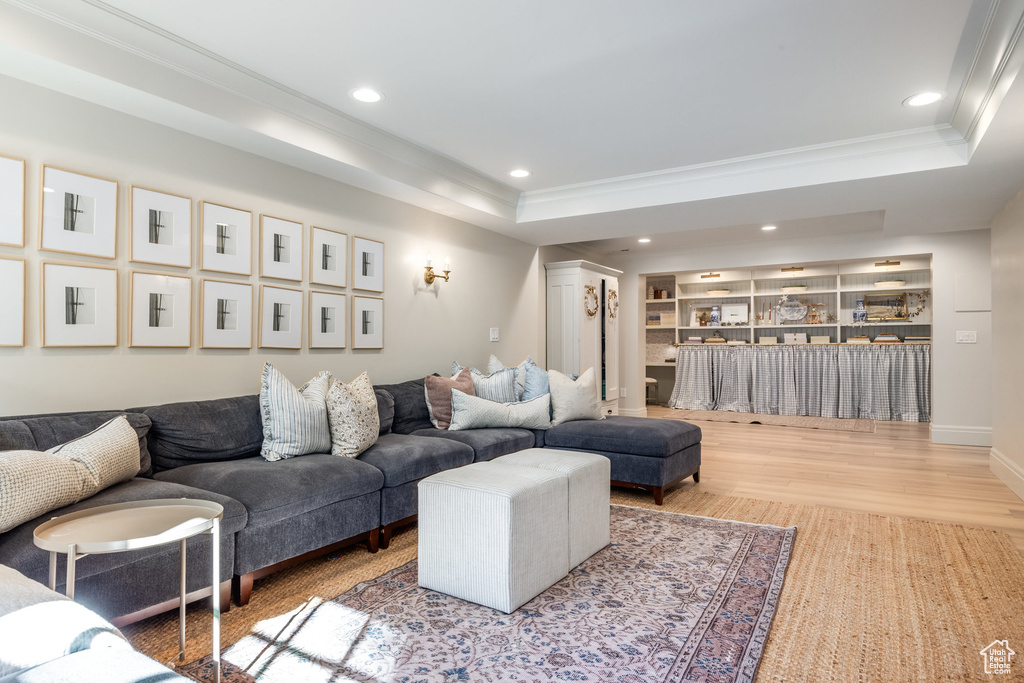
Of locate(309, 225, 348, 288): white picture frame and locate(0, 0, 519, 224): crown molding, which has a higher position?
locate(0, 0, 519, 224): crown molding

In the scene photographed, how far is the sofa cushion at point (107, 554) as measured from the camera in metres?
1.77

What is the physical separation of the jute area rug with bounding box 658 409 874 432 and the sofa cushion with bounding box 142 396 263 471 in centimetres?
515

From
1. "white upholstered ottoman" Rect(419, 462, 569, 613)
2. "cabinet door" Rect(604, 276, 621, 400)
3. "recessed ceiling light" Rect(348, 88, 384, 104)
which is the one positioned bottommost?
"white upholstered ottoman" Rect(419, 462, 569, 613)

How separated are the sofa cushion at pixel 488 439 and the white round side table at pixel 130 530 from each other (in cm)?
214

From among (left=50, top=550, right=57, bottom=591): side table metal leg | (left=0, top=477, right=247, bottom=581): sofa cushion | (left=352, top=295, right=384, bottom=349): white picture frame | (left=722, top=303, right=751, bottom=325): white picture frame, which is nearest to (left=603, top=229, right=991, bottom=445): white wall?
(left=722, top=303, right=751, bottom=325): white picture frame

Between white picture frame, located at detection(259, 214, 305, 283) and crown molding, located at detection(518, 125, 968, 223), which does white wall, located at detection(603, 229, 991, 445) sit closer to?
crown molding, located at detection(518, 125, 968, 223)

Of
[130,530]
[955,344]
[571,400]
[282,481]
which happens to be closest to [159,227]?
[282,481]

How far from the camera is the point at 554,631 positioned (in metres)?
2.17

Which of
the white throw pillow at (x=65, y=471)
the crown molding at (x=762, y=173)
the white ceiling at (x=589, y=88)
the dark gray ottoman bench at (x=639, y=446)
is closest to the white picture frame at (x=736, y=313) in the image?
the white ceiling at (x=589, y=88)

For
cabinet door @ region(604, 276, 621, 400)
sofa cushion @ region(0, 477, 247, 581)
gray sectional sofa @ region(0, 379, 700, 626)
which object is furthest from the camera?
cabinet door @ region(604, 276, 621, 400)

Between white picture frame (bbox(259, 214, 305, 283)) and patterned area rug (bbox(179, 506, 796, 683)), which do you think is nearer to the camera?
patterned area rug (bbox(179, 506, 796, 683))

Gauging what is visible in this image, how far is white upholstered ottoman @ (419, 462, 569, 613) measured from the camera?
7.61 feet

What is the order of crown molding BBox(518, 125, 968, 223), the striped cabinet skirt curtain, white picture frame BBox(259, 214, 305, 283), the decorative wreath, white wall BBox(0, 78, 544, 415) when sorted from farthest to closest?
1. the striped cabinet skirt curtain
2. the decorative wreath
3. crown molding BBox(518, 125, 968, 223)
4. white picture frame BBox(259, 214, 305, 283)
5. white wall BBox(0, 78, 544, 415)

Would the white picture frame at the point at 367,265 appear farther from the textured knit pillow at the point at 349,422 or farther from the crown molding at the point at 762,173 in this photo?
the crown molding at the point at 762,173
